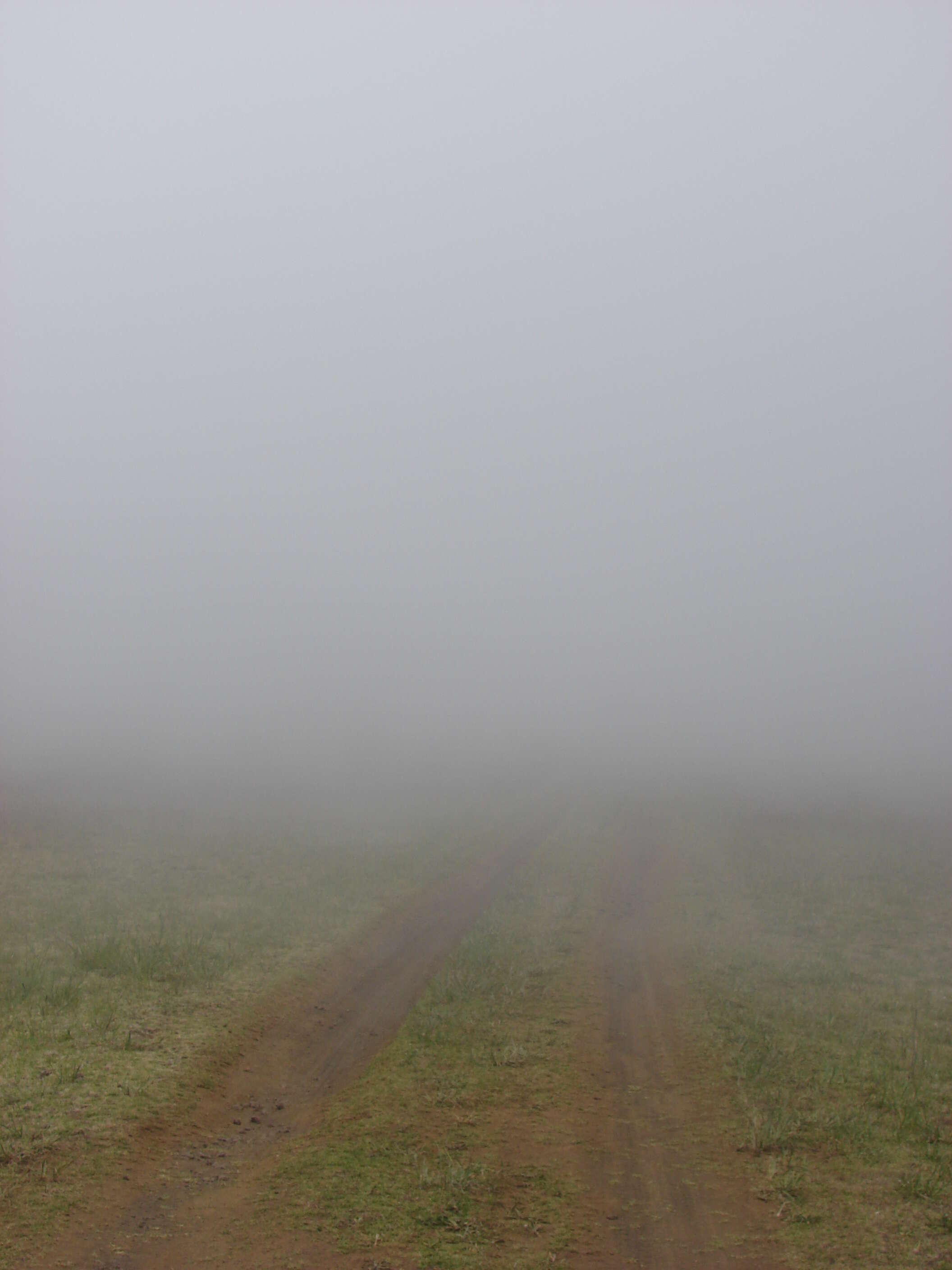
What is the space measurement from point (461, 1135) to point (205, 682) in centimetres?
10620

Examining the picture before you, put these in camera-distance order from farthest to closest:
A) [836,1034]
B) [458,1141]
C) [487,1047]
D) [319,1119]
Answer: [836,1034]
[487,1047]
[319,1119]
[458,1141]

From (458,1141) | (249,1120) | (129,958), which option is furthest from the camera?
(129,958)

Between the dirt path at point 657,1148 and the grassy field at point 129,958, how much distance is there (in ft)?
18.9

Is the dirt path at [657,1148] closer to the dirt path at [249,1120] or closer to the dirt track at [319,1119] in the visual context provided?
the dirt track at [319,1119]

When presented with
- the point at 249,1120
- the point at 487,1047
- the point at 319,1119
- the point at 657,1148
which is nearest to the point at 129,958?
the point at 249,1120

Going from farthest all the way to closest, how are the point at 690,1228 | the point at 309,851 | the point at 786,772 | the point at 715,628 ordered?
the point at 715,628, the point at 786,772, the point at 309,851, the point at 690,1228

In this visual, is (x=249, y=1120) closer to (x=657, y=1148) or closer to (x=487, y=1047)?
(x=487, y=1047)

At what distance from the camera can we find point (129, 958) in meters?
17.4

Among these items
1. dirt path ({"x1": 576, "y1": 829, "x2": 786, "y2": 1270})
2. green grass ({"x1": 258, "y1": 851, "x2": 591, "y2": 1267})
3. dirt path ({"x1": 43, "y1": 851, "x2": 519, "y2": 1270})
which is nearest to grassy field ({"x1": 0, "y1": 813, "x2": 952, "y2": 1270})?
green grass ({"x1": 258, "y1": 851, "x2": 591, "y2": 1267})

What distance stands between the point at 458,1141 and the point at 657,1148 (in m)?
2.52

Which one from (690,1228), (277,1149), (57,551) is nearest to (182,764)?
(277,1149)

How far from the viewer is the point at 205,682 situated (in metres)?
112

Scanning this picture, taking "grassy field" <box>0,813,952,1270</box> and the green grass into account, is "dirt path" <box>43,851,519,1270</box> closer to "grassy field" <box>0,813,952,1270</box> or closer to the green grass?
"grassy field" <box>0,813,952,1270</box>

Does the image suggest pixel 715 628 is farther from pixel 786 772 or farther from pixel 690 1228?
pixel 690 1228
